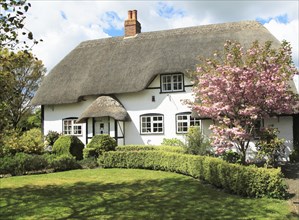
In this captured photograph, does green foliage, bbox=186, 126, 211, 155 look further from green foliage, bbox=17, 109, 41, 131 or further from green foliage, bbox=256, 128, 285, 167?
green foliage, bbox=17, 109, 41, 131

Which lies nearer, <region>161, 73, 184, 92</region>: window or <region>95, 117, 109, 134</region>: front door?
<region>161, 73, 184, 92</region>: window

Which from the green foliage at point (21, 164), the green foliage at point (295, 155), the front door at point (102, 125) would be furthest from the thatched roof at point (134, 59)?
the green foliage at point (21, 164)

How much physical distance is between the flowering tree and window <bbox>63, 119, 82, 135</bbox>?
1297 centimetres

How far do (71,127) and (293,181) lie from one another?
1660 centimetres

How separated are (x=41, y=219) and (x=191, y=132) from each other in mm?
10229

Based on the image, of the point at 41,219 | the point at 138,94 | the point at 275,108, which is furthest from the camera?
the point at 138,94

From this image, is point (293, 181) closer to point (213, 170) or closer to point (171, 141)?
point (213, 170)

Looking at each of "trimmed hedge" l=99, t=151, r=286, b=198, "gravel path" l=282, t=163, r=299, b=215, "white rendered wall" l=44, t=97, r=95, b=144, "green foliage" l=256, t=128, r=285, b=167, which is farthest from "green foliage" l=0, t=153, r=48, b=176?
"gravel path" l=282, t=163, r=299, b=215

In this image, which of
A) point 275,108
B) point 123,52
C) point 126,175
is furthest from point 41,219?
point 123,52

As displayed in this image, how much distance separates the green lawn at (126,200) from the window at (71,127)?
34.4 ft

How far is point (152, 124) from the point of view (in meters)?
22.6

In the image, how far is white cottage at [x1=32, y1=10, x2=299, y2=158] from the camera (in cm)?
2206

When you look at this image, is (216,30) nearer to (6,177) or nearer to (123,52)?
(123,52)

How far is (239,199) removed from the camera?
9.90m
